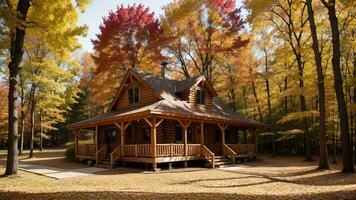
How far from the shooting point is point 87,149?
901 inches

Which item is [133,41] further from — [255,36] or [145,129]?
[255,36]

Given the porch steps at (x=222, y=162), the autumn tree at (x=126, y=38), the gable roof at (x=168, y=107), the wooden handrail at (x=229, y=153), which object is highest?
the autumn tree at (x=126, y=38)

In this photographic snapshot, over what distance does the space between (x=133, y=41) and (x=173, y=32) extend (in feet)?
12.5

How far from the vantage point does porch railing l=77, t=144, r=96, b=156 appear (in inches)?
879

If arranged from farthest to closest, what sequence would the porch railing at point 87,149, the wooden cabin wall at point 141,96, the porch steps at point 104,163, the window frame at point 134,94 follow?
the window frame at point 134,94
the porch railing at point 87,149
the wooden cabin wall at point 141,96
the porch steps at point 104,163

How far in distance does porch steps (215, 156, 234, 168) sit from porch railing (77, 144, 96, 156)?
8.86 meters

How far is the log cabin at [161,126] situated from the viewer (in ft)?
59.3

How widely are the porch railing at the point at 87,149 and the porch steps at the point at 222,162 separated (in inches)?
349

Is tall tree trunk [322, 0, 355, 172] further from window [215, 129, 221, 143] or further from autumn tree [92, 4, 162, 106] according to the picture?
autumn tree [92, 4, 162, 106]

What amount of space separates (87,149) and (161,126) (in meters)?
6.46

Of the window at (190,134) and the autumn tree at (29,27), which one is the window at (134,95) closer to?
the window at (190,134)

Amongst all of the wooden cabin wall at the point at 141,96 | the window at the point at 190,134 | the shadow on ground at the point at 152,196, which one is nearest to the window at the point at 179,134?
the window at the point at 190,134

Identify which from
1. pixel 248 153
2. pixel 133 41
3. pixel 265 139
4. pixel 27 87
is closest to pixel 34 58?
pixel 27 87

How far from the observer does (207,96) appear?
2450 centimetres
